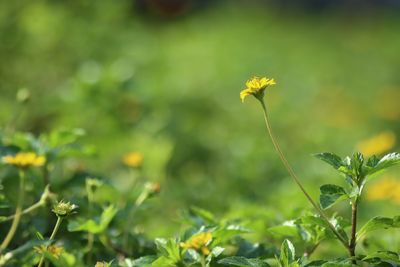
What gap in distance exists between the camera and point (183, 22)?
8.37 metres

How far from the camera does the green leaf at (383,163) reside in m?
1.12

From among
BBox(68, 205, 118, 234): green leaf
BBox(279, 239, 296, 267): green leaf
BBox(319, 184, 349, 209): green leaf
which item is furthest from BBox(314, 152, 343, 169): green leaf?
BBox(68, 205, 118, 234): green leaf

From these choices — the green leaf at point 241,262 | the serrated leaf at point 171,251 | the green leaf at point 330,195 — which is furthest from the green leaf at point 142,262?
the green leaf at point 330,195

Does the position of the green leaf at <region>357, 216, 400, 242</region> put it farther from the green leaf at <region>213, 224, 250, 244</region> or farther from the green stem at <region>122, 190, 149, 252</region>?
the green stem at <region>122, 190, 149, 252</region>

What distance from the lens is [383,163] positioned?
44.4 inches

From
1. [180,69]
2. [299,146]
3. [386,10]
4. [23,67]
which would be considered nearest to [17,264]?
[23,67]

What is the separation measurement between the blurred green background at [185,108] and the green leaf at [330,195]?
217 mm

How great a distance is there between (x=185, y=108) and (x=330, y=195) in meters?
2.43

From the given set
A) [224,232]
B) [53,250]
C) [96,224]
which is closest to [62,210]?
[53,250]

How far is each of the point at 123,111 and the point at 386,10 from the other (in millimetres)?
8811

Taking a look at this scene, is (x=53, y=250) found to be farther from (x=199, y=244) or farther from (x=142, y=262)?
(x=199, y=244)

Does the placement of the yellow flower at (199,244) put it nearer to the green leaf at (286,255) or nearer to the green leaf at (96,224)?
the green leaf at (286,255)

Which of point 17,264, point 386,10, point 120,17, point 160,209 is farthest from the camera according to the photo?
point 386,10

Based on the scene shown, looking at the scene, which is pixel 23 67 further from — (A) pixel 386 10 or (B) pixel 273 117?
(A) pixel 386 10
